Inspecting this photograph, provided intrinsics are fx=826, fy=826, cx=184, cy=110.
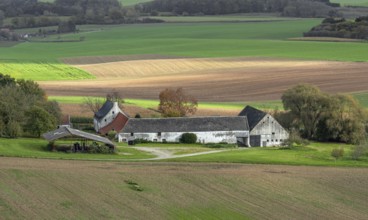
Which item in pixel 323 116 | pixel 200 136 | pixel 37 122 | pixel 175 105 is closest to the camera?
pixel 37 122

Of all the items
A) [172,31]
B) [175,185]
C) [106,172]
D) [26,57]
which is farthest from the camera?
[172,31]

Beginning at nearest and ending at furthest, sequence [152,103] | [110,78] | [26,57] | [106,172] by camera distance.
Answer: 1. [106,172]
2. [152,103]
3. [110,78]
4. [26,57]

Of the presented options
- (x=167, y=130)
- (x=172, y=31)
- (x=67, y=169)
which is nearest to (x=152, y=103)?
(x=167, y=130)

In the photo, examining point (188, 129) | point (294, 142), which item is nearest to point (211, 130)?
point (188, 129)

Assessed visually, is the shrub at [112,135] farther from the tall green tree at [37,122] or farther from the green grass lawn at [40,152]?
the green grass lawn at [40,152]

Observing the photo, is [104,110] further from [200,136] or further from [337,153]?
[337,153]

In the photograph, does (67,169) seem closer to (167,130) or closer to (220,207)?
(220,207)

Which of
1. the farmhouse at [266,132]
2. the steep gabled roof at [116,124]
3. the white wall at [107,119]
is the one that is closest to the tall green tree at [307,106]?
the farmhouse at [266,132]
